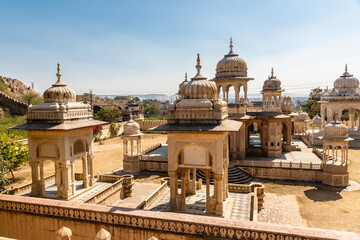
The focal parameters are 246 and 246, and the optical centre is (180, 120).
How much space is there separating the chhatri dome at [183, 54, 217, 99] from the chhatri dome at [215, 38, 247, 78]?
1325cm

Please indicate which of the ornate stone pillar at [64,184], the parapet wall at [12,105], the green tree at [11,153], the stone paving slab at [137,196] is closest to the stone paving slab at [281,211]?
the stone paving slab at [137,196]

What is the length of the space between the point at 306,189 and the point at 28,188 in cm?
1984

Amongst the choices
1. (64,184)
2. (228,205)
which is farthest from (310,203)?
(64,184)

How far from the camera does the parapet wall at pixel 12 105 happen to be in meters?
56.2

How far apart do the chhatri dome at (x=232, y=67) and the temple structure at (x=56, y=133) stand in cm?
1531

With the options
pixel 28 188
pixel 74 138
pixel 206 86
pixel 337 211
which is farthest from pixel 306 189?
pixel 28 188

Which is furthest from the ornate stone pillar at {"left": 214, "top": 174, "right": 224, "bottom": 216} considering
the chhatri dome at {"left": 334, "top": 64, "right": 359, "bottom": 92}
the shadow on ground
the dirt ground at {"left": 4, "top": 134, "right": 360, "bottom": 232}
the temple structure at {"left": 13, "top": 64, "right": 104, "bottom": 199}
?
the chhatri dome at {"left": 334, "top": 64, "right": 359, "bottom": 92}

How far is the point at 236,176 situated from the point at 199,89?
11.4 metres

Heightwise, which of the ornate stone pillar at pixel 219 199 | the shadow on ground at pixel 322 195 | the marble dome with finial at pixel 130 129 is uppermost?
the marble dome with finial at pixel 130 129

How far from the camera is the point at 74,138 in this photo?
47.3 feet

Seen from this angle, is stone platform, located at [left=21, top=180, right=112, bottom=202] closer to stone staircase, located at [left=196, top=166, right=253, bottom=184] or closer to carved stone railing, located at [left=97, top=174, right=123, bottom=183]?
carved stone railing, located at [left=97, top=174, right=123, bottom=183]

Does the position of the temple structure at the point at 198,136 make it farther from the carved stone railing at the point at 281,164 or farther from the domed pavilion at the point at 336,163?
the domed pavilion at the point at 336,163

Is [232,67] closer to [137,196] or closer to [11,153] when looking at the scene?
[137,196]

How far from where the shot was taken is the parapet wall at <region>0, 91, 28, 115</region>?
184ft
